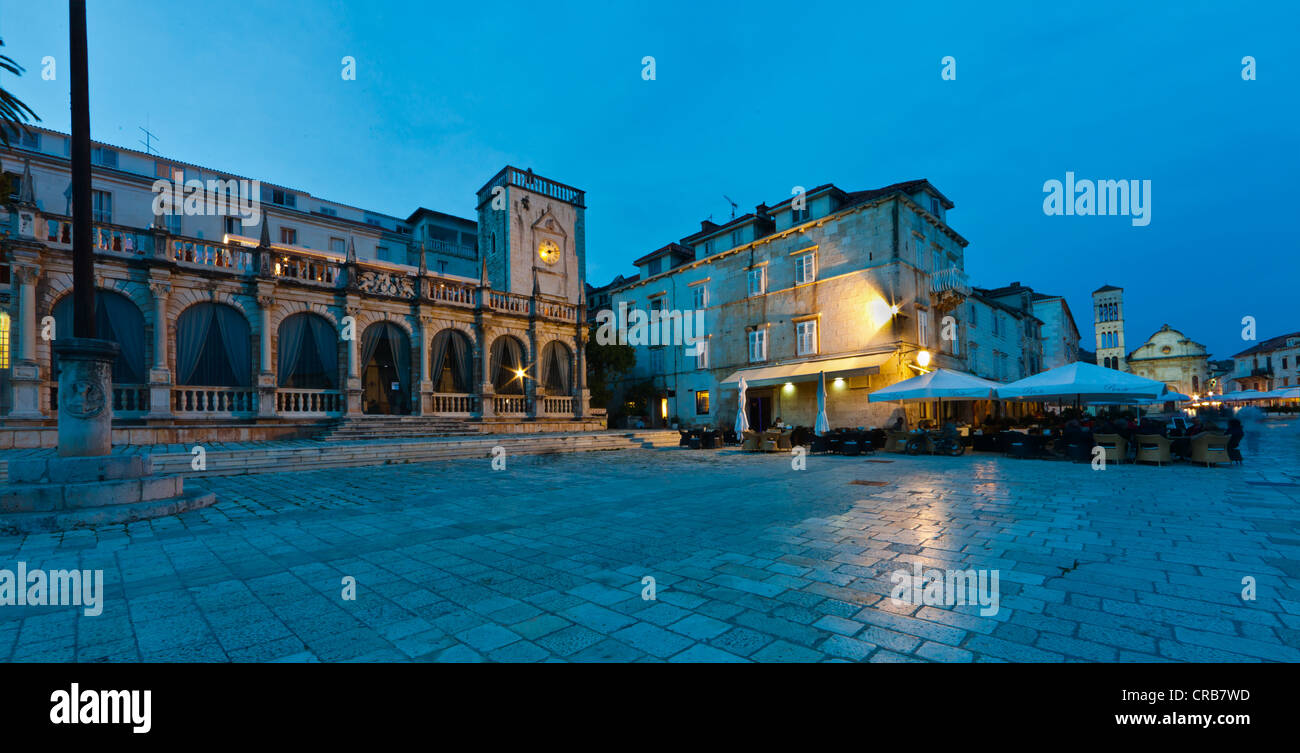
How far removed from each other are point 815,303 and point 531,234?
1557cm

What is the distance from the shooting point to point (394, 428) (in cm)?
1712

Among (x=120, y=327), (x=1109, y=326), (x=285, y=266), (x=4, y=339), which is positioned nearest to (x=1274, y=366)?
(x=1109, y=326)

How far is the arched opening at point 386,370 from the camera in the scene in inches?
728

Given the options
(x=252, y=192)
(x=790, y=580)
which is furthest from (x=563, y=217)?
(x=790, y=580)

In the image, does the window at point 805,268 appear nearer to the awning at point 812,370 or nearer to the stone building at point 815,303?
the stone building at point 815,303

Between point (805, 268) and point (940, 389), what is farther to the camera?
point (805, 268)

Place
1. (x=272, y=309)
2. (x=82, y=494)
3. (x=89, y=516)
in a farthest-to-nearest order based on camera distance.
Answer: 1. (x=272, y=309)
2. (x=82, y=494)
3. (x=89, y=516)

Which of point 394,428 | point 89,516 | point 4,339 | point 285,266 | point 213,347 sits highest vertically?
point 285,266

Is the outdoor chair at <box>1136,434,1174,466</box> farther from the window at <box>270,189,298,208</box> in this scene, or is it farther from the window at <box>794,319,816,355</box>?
the window at <box>270,189,298,208</box>

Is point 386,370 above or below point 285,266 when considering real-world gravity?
below

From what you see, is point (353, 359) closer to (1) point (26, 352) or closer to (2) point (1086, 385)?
(1) point (26, 352)

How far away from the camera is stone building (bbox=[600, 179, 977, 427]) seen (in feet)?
66.0

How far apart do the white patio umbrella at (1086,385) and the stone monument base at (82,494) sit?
17.9 m
